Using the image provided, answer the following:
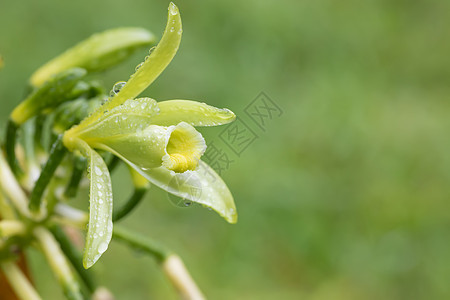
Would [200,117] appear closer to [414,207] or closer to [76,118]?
[76,118]

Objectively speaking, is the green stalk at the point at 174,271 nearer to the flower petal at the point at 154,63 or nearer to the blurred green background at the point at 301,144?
the flower petal at the point at 154,63

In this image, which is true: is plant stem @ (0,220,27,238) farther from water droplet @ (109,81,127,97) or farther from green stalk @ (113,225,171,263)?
water droplet @ (109,81,127,97)

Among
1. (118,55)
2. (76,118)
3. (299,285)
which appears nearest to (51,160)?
(76,118)

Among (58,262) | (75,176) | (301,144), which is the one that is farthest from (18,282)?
(301,144)

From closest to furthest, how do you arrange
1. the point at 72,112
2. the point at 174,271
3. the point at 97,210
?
the point at 97,210, the point at 72,112, the point at 174,271

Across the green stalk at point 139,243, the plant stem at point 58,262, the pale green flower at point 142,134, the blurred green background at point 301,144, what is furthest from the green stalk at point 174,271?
the blurred green background at point 301,144

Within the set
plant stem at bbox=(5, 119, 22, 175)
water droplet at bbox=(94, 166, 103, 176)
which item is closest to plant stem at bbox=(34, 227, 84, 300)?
plant stem at bbox=(5, 119, 22, 175)

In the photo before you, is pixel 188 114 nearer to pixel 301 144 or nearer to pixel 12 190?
pixel 12 190
